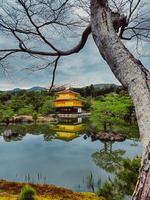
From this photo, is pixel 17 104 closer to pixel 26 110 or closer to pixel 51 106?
pixel 26 110

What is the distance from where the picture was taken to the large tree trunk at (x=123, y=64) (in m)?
2.01

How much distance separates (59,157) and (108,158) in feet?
8.27

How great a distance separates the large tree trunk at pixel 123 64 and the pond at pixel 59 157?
779cm

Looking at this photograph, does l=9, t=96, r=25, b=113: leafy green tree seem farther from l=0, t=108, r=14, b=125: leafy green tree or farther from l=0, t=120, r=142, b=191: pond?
l=0, t=120, r=142, b=191: pond

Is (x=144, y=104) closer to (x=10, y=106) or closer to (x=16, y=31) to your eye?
(x=16, y=31)

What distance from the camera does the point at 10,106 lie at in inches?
1463

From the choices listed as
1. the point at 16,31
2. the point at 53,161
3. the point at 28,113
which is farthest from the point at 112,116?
the point at 16,31

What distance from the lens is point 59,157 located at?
15859mm

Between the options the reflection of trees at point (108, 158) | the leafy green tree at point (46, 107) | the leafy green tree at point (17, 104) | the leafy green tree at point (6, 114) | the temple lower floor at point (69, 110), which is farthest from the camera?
the temple lower floor at point (69, 110)

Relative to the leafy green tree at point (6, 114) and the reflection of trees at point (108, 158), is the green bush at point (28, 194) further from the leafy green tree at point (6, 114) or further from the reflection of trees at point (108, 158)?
the leafy green tree at point (6, 114)

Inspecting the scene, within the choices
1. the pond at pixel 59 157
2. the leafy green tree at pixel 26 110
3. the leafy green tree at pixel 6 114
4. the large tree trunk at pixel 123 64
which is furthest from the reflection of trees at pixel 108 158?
the leafy green tree at pixel 26 110

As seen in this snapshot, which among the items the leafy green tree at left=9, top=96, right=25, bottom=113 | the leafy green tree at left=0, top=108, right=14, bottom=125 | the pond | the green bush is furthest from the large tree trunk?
the leafy green tree at left=9, top=96, right=25, bottom=113

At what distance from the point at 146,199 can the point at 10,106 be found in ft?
119

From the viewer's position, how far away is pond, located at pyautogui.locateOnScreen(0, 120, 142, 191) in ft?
38.1
